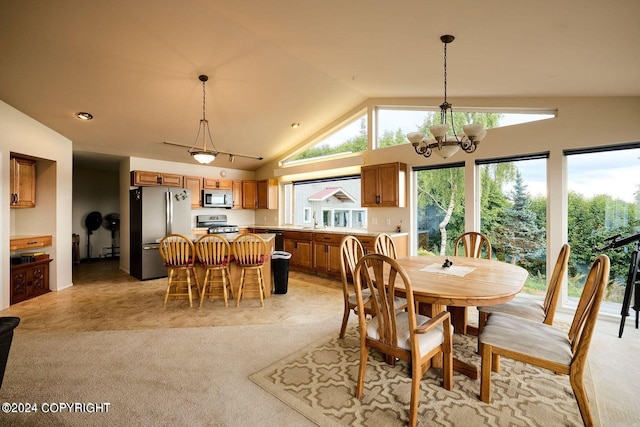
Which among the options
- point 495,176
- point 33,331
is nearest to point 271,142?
point 495,176

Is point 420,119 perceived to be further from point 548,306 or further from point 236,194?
point 236,194

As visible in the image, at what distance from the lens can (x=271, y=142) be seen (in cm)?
611

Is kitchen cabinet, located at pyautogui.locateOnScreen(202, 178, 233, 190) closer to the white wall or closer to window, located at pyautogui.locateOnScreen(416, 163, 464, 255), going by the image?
the white wall

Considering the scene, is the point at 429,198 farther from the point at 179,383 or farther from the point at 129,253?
the point at 129,253

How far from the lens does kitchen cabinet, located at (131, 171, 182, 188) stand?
5.58 metres

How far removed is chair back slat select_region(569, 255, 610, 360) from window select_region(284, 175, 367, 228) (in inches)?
159

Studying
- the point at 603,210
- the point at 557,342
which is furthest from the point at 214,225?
the point at 603,210

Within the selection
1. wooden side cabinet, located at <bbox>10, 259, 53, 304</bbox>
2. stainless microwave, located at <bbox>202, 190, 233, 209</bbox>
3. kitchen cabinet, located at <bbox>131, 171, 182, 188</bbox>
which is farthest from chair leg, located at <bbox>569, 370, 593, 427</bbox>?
kitchen cabinet, located at <bbox>131, 171, 182, 188</bbox>

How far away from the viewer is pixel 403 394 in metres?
1.91

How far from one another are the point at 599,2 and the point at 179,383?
3725 millimetres

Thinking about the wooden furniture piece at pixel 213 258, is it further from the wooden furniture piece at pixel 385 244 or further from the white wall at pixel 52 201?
the white wall at pixel 52 201

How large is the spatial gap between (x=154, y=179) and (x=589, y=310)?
652 cm

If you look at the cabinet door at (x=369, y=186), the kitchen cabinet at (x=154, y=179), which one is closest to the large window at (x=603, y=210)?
the cabinet door at (x=369, y=186)

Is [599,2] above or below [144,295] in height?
above
